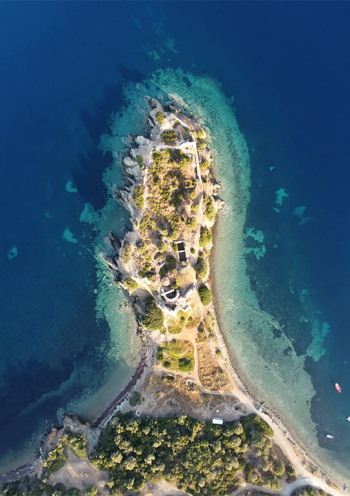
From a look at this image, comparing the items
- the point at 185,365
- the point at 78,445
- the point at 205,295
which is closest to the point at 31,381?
the point at 78,445

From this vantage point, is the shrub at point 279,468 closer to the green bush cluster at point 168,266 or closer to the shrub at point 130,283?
the green bush cluster at point 168,266

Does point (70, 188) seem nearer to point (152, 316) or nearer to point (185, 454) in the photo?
point (152, 316)

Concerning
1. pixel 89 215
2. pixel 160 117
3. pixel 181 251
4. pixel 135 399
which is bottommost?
pixel 135 399

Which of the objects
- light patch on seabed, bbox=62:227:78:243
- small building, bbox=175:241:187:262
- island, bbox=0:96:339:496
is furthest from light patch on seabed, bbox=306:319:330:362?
light patch on seabed, bbox=62:227:78:243

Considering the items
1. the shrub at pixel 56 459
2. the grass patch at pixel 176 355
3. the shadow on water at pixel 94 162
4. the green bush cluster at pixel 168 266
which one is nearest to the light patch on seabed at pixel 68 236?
the shadow on water at pixel 94 162

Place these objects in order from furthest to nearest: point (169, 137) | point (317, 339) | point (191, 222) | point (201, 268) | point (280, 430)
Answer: point (317, 339), point (280, 430), point (201, 268), point (169, 137), point (191, 222)
